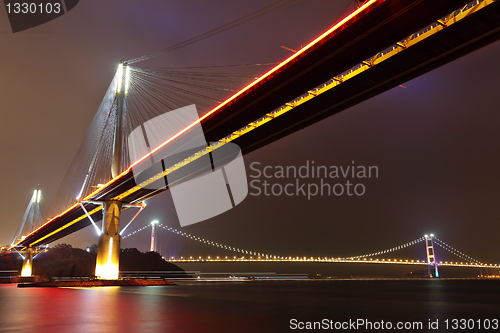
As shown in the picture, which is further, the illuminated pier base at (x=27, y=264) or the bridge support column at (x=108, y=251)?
the illuminated pier base at (x=27, y=264)

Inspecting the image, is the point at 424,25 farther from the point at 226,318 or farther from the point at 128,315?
the point at 128,315

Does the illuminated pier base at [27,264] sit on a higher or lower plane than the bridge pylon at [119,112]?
lower

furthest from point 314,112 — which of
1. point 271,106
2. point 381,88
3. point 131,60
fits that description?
point 131,60

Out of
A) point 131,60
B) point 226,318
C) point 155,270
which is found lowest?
point 155,270

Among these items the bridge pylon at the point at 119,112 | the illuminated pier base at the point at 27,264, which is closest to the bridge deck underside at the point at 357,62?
the bridge pylon at the point at 119,112

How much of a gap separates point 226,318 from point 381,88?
12551 mm

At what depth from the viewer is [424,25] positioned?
13297mm

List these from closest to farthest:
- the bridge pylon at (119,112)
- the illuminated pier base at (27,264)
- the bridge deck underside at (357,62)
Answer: the bridge deck underside at (357,62) → the bridge pylon at (119,112) → the illuminated pier base at (27,264)

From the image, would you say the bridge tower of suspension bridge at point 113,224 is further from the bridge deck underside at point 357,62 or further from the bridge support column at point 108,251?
the bridge deck underside at point 357,62

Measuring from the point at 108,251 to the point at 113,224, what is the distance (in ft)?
7.80

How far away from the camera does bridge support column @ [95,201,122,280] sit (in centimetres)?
3198

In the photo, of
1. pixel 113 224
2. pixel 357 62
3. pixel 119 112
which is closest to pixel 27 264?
pixel 113 224

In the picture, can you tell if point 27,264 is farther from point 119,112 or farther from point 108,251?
point 119,112

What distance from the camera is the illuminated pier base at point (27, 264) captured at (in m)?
72.4
